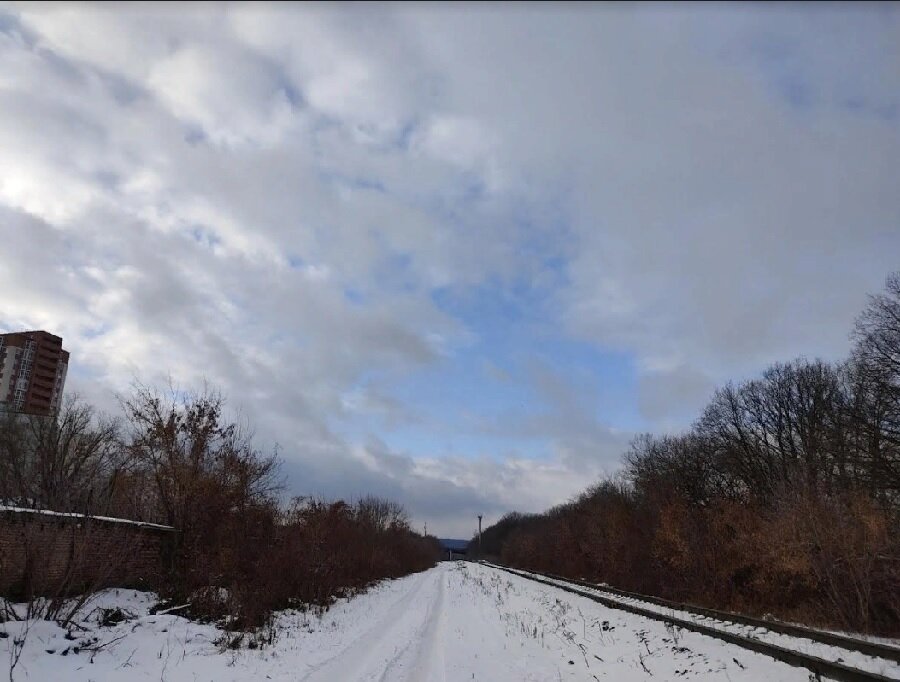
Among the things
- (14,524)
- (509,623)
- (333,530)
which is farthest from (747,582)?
(14,524)

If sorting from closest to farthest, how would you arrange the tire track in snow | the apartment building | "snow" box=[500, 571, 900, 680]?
"snow" box=[500, 571, 900, 680], the tire track in snow, the apartment building

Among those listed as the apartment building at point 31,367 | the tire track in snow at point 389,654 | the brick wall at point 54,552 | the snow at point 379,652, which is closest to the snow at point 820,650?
the snow at point 379,652

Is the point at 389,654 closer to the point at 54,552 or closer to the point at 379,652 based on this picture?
the point at 379,652

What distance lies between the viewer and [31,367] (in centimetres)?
12875

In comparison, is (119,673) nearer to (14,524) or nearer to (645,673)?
(14,524)

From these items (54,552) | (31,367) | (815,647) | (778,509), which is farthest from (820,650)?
(31,367)

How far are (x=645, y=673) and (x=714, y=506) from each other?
20.1 m

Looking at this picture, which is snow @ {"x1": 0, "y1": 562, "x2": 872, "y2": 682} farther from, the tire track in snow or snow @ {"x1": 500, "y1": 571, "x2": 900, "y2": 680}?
snow @ {"x1": 500, "y1": 571, "x2": 900, "y2": 680}

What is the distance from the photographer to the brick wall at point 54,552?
11.5m

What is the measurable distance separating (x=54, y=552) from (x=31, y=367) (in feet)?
471

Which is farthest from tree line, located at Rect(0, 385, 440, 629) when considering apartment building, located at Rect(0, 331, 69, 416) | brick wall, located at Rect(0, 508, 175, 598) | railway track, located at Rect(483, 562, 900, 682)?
apartment building, located at Rect(0, 331, 69, 416)

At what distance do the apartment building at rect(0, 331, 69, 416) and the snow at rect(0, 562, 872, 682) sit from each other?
12933 centimetres

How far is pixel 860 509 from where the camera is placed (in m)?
17.7

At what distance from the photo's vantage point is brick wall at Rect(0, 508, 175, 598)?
1148cm
